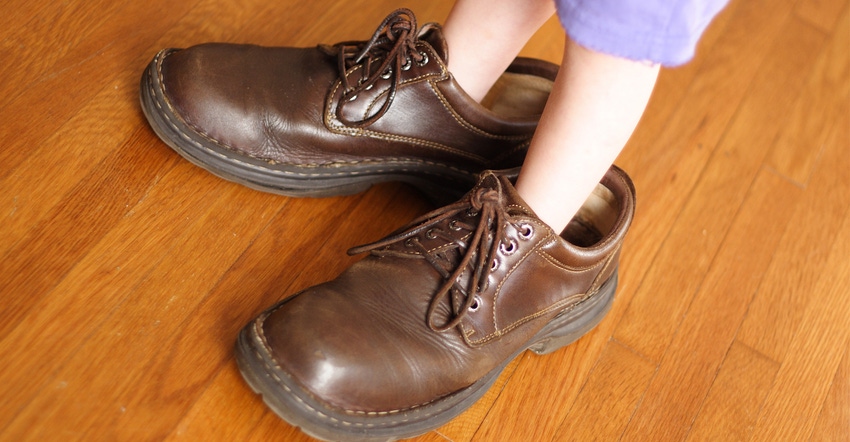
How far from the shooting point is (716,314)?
46.6 inches

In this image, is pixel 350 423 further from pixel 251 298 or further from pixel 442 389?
pixel 251 298

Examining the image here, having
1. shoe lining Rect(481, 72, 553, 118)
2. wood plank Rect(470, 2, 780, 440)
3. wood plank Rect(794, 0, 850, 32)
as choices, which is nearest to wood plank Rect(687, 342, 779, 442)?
wood plank Rect(470, 2, 780, 440)

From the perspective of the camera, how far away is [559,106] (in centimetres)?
88

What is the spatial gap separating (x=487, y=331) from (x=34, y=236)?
1.91ft

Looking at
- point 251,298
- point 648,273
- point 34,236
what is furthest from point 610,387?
point 34,236

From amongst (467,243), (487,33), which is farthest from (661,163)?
(467,243)

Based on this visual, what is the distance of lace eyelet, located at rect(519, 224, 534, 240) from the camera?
3.00ft

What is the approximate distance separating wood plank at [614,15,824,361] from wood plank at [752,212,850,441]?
0.56ft

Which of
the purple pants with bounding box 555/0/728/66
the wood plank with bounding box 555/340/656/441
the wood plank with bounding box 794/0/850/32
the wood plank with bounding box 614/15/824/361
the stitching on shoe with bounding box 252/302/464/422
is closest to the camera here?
the purple pants with bounding box 555/0/728/66

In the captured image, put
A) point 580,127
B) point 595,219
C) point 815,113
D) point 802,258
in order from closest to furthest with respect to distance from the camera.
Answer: point 580,127
point 595,219
point 802,258
point 815,113

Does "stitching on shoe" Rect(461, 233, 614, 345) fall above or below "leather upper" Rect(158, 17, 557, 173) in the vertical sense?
below

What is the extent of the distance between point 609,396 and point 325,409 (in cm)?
43

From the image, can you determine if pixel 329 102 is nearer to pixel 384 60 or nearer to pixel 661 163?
pixel 384 60

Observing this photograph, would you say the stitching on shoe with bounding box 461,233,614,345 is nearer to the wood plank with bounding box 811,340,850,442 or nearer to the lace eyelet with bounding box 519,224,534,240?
the lace eyelet with bounding box 519,224,534,240
